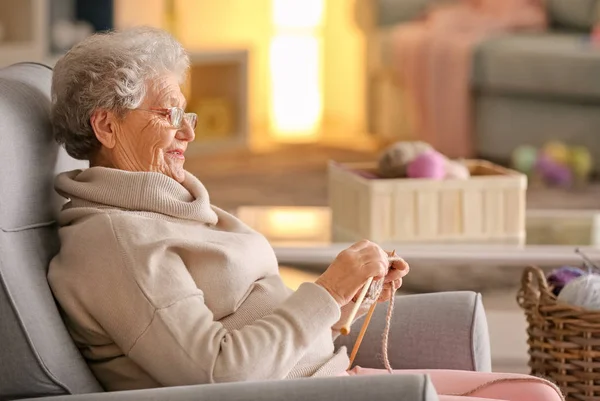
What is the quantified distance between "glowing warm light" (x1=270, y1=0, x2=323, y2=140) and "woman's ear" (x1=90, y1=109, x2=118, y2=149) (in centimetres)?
493

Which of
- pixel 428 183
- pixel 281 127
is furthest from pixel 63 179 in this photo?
pixel 281 127

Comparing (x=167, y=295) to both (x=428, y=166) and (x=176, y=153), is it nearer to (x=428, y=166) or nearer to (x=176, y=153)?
(x=176, y=153)

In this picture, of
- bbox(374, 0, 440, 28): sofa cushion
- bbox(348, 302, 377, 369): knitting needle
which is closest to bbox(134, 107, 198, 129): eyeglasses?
bbox(348, 302, 377, 369): knitting needle

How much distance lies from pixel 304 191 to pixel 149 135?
3.24 metres

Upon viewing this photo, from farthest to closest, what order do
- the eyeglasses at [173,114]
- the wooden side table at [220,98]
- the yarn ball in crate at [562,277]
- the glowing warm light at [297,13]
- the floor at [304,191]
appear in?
the glowing warm light at [297,13]
the wooden side table at [220,98]
the floor at [304,191]
the yarn ball in crate at [562,277]
the eyeglasses at [173,114]

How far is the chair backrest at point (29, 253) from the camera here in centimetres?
134

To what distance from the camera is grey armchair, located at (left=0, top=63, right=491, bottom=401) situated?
1.24 metres

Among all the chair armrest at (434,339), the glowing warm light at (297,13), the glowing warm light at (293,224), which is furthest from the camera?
the glowing warm light at (297,13)

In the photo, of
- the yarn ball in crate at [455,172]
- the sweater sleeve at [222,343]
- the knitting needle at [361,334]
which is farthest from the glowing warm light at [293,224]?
the sweater sleeve at [222,343]

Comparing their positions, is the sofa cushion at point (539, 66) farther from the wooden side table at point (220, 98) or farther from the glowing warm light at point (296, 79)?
the glowing warm light at point (296, 79)

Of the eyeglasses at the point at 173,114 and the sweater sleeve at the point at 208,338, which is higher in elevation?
the eyeglasses at the point at 173,114

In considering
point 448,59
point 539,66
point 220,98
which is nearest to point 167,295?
point 539,66

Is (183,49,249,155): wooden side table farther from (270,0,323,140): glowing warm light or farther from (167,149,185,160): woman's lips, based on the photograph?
(167,149,185,160): woman's lips

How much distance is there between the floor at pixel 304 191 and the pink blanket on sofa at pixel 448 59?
1.48 feet
